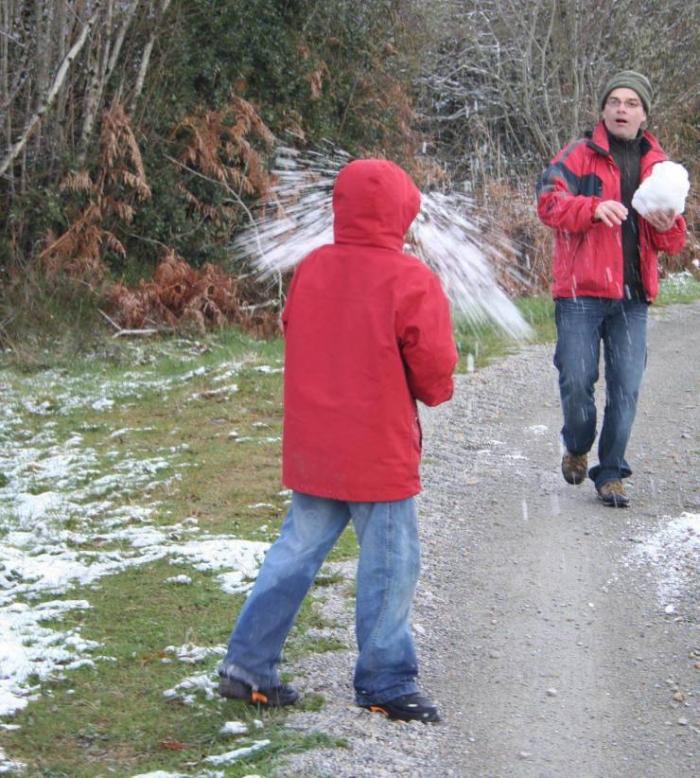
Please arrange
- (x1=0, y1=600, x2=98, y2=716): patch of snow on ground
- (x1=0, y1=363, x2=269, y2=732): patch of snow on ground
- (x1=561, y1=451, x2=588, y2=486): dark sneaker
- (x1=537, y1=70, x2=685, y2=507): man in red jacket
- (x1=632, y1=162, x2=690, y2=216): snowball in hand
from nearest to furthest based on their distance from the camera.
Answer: (x1=0, y1=600, x2=98, y2=716): patch of snow on ground < (x1=0, y1=363, x2=269, y2=732): patch of snow on ground < (x1=632, y1=162, x2=690, y2=216): snowball in hand < (x1=537, y1=70, x2=685, y2=507): man in red jacket < (x1=561, y1=451, x2=588, y2=486): dark sneaker

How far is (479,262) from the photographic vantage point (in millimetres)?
13688

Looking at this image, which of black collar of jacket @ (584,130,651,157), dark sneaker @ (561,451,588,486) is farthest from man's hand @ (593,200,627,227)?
dark sneaker @ (561,451,588,486)

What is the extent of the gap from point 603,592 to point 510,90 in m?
13.6

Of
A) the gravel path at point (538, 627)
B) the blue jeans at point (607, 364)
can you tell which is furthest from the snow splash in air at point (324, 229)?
the blue jeans at point (607, 364)

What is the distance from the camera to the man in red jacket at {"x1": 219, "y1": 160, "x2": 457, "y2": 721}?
4.29 meters

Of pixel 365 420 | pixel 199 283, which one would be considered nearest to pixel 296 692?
pixel 365 420

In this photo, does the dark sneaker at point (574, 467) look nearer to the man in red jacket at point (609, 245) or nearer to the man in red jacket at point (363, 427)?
the man in red jacket at point (609, 245)

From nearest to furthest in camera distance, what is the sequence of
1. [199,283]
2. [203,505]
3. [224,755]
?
1. [224,755]
2. [203,505]
3. [199,283]

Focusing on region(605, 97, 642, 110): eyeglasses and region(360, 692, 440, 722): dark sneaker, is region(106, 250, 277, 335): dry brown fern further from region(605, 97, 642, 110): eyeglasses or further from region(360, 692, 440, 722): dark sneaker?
region(360, 692, 440, 722): dark sneaker

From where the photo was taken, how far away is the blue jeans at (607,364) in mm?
6938

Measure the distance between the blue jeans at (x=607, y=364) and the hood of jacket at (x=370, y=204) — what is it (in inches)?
107

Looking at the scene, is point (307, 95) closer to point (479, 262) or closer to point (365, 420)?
point (479, 262)

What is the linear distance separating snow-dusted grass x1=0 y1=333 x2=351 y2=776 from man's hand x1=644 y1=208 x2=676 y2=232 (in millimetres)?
2500

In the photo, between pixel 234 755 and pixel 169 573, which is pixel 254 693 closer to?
pixel 234 755
